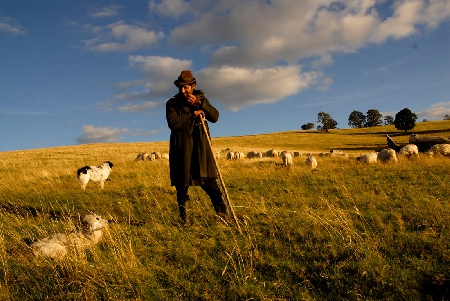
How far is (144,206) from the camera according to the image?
8.17 meters

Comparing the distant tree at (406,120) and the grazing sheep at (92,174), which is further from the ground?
the distant tree at (406,120)

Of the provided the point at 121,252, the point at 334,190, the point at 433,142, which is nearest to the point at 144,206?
the point at 121,252

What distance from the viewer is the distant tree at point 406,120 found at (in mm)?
66375

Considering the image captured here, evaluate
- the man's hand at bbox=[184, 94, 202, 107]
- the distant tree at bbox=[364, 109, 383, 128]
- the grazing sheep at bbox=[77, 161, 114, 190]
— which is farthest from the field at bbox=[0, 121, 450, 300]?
the distant tree at bbox=[364, 109, 383, 128]

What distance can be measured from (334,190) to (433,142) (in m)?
12.3

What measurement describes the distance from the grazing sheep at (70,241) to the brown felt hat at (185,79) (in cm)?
293

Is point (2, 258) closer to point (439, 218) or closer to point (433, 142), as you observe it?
point (439, 218)

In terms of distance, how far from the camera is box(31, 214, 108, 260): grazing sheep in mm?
4520

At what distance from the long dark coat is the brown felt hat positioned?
29cm

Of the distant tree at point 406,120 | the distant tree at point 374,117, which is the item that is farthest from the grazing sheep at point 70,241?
the distant tree at point 374,117

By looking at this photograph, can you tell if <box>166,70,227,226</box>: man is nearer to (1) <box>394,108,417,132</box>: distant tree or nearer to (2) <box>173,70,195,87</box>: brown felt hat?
(2) <box>173,70,195,87</box>: brown felt hat

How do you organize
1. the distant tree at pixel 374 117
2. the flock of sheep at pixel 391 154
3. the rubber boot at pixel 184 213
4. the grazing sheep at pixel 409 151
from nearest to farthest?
the rubber boot at pixel 184 213 → the flock of sheep at pixel 391 154 → the grazing sheep at pixel 409 151 → the distant tree at pixel 374 117

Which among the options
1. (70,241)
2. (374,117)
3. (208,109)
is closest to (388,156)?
(208,109)

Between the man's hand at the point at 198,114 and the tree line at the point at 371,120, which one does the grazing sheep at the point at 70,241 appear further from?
the tree line at the point at 371,120
